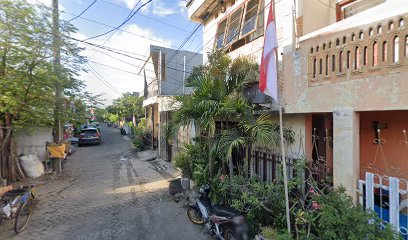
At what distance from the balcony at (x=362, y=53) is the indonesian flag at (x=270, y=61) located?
1.09m

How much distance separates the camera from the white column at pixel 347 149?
323 centimetres

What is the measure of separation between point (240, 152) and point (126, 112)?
28697 millimetres

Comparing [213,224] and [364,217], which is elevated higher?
[364,217]

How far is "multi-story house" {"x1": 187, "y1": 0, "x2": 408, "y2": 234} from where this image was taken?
288cm

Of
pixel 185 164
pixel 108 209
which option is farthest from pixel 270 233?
pixel 108 209

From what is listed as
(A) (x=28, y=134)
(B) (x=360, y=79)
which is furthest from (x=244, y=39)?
(A) (x=28, y=134)

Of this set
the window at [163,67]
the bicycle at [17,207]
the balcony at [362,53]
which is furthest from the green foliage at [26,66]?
the balcony at [362,53]

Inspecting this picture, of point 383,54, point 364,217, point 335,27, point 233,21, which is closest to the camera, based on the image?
point 364,217

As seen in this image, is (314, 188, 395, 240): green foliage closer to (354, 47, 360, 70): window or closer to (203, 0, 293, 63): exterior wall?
(354, 47, 360, 70): window

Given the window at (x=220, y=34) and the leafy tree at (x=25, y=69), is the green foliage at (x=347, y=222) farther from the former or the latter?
the leafy tree at (x=25, y=69)

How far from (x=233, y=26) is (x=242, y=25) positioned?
702mm

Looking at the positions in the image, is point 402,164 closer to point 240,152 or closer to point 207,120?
point 240,152

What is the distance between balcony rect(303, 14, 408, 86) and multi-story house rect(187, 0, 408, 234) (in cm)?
1

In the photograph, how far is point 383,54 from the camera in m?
2.96
